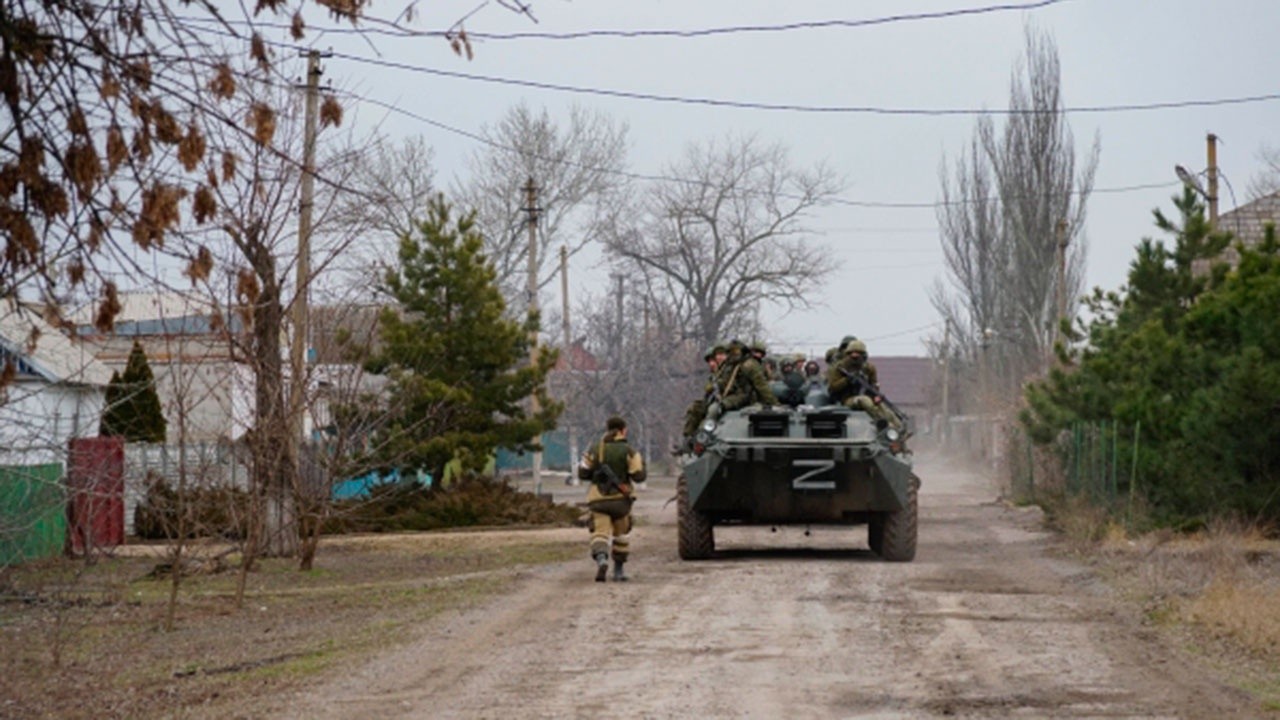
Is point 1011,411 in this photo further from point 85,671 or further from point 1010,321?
point 85,671

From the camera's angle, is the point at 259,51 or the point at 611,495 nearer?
the point at 259,51

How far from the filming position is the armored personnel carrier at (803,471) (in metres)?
A: 21.2

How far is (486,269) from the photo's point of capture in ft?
107

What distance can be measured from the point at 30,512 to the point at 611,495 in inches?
239

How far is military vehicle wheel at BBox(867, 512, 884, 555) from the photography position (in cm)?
2198

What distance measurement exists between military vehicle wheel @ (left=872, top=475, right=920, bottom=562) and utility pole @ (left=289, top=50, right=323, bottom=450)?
250 inches

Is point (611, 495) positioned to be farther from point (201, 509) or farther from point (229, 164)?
point (229, 164)

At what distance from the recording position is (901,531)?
2152 centimetres

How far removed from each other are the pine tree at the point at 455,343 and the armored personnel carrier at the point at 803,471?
10505 mm

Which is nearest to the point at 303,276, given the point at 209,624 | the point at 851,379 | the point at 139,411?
the point at 851,379

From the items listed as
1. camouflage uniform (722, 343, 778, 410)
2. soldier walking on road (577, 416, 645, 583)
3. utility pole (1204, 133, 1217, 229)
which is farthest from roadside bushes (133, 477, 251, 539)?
utility pole (1204, 133, 1217, 229)

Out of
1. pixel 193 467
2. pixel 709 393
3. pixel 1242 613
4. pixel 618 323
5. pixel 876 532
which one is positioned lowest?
pixel 1242 613

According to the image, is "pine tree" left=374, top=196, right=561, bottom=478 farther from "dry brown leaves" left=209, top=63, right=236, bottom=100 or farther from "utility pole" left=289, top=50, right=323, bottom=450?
"dry brown leaves" left=209, top=63, right=236, bottom=100

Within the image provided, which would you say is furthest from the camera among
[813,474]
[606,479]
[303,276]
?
[303,276]
